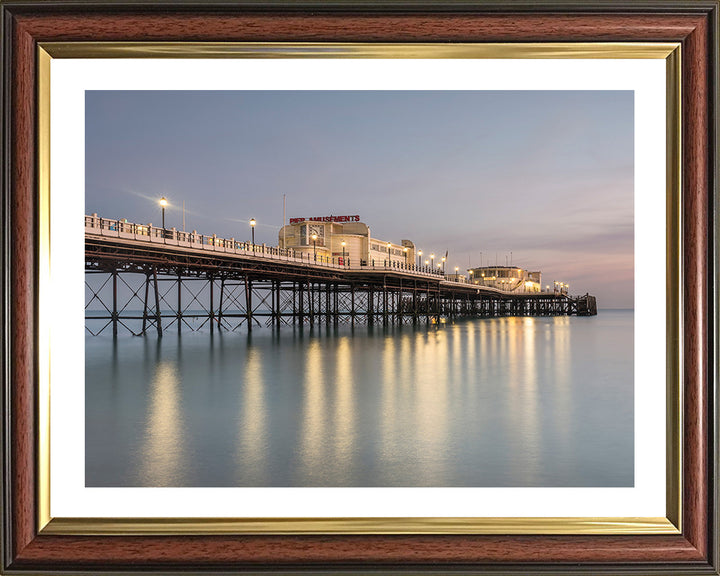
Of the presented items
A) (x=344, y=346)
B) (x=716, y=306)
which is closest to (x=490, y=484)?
(x=716, y=306)

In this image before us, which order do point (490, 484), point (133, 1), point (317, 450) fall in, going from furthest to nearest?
point (317, 450), point (490, 484), point (133, 1)

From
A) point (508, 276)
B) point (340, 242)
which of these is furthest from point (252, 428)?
point (508, 276)

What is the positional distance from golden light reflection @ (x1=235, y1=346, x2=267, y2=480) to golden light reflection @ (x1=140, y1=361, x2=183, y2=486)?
766 mm

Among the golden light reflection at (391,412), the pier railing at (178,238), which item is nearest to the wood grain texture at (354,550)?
the golden light reflection at (391,412)

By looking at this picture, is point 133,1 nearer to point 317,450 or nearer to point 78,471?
point 78,471

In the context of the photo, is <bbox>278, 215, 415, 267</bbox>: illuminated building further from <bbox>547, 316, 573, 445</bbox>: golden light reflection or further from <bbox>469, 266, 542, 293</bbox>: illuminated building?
<bbox>469, 266, 542, 293</bbox>: illuminated building

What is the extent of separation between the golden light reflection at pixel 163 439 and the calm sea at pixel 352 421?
2 centimetres

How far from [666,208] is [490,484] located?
13.7ft

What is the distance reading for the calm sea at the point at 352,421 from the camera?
575 centimetres

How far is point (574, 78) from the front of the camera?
2.67 m

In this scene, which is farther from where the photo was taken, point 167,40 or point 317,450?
point 317,450

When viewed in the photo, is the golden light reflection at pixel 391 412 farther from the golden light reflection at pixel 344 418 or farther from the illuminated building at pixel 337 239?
the illuminated building at pixel 337 239

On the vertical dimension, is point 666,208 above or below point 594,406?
above

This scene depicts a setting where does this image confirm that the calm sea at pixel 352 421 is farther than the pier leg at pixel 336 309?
No
